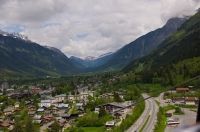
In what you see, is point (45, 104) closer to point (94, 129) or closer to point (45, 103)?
point (45, 103)

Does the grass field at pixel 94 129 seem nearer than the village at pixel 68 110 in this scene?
Yes

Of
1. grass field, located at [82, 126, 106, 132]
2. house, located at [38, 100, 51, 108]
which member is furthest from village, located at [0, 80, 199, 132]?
grass field, located at [82, 126, 106, 132]

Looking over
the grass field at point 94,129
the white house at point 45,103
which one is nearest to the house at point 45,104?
the white house at point 45,103

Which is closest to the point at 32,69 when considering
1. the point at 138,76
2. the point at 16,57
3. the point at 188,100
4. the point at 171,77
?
the point at 16,57

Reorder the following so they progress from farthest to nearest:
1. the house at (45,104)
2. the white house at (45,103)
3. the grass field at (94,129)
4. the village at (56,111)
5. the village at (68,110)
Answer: the white house at (45,103) < the house at (45,104) < the village at (56,111) < the village at (68,110) < the grass field at (94,129)

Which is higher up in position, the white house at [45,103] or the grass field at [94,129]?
the white house at [45,103]

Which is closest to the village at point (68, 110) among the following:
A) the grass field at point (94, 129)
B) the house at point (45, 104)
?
the house at point (45, 104)

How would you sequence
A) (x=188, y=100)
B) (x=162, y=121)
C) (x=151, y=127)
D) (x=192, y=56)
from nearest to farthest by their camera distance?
(x=151, y=127), (x=162, y=121), (x=188, y=100), (x=192, y=56)

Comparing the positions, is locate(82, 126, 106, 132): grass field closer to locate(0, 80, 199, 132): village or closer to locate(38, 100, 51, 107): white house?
locate(0, 80, 199, 132): village

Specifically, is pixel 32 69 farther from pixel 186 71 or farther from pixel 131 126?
pixel 131 126

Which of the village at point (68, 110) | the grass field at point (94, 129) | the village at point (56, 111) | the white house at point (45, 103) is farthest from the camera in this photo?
the white house at point (45, 103)

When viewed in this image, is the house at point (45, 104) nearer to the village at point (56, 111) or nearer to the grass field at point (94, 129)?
the village at point (56, 111)
